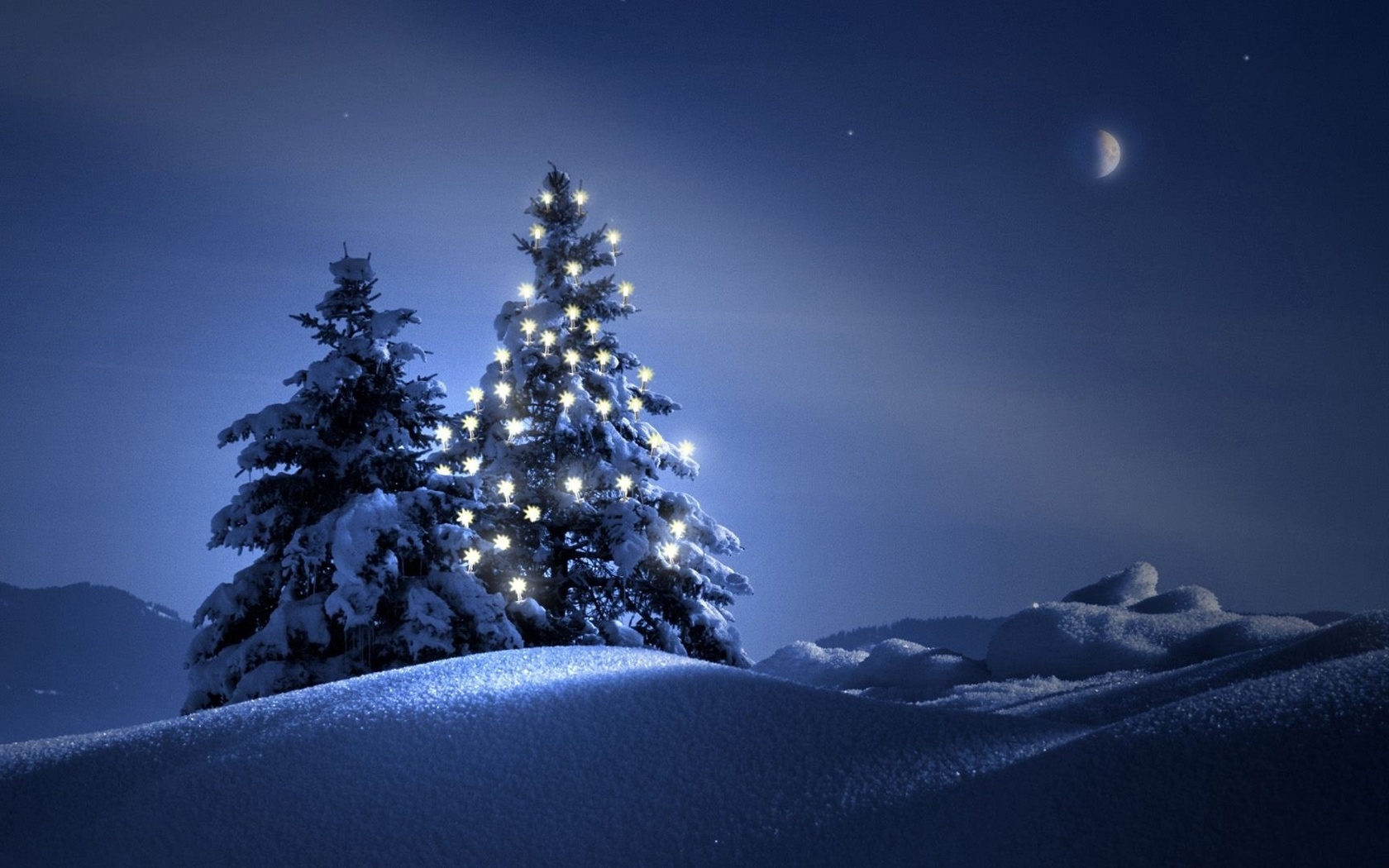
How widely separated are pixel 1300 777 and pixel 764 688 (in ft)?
7.25

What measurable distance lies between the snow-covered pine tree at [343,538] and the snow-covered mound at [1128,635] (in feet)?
19.2

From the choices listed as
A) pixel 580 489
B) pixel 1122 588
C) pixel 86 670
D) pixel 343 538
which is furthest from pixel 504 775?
pixel 86 670

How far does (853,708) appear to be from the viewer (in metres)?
4.17

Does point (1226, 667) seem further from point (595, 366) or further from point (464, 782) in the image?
point (595, 366)

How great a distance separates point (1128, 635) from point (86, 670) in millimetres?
218383

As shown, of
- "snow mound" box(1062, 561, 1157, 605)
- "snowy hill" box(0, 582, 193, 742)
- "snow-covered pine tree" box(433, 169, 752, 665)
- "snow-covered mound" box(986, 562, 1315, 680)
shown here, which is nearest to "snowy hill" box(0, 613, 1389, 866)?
"snow-covered mound" box(986, 562, 1315, 680)

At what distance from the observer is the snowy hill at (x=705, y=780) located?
9.22ft

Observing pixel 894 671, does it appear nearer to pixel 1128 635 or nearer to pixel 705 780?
pixel 1128 635

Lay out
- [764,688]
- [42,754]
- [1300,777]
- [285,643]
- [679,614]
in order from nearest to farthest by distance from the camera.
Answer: [1300,777]
[42,754]
[764,688]
[285,643]
[679,614]

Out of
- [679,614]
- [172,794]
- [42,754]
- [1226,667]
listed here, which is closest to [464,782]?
[172,794]

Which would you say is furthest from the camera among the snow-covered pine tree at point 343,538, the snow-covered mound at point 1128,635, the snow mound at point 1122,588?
the snow mound at point 1122,588

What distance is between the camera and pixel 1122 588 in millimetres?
13180

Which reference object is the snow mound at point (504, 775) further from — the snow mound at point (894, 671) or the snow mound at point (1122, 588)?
the snow mound at point (1122, 588)

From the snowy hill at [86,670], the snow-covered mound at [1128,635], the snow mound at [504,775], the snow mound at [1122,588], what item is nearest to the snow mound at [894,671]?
the snow-covered mound at [1128,635]
